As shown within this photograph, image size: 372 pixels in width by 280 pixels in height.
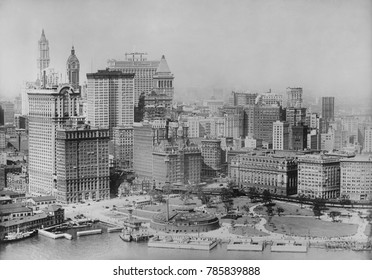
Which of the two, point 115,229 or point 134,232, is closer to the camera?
point 134,232

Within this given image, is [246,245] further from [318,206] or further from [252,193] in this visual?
[252,193]

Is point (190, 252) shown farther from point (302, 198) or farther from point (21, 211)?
point (302, 198)

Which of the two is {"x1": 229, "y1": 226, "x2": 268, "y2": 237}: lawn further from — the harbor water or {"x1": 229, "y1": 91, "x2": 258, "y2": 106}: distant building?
{"x1": 229, "y1": 91, "x2": 258, "y2": 106}: distant building

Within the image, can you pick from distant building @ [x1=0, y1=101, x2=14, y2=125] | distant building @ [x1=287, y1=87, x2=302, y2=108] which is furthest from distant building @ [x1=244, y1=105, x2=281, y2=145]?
distant building @ [x1=0, y1=101, x2=14, y2=125]

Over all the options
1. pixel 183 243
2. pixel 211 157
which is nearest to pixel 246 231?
pixel 183 243

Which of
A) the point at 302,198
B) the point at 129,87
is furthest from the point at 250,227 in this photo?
the point at 129,87
